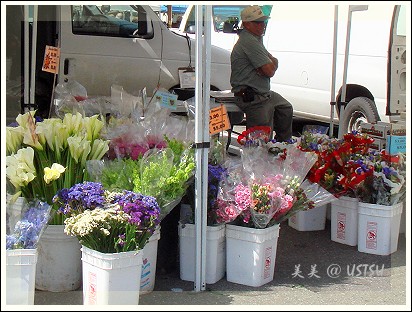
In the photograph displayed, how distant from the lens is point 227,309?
2680 millimetres

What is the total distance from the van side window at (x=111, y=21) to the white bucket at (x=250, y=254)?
3925 millimetres

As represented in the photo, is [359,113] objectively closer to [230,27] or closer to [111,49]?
[230,27]

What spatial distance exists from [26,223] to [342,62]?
571 cm

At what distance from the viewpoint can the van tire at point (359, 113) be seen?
793 centimetres

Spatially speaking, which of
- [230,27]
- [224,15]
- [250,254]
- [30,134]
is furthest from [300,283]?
[224,15]

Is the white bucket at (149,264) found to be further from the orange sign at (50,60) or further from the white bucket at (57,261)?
the orange sign at (50,60)

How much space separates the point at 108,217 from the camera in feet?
11.4

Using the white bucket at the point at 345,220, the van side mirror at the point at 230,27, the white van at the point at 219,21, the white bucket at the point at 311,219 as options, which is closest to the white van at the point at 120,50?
the white van at the point at 219,21

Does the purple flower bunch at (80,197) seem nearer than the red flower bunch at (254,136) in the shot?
Yes

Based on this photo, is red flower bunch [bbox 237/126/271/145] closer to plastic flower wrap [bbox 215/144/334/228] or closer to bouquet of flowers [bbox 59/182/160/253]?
plastic flower wrap [bbox 215/144/334/228]

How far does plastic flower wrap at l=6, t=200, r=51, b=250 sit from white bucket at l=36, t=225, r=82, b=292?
28 centimetres

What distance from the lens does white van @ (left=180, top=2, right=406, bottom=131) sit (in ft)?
23.6

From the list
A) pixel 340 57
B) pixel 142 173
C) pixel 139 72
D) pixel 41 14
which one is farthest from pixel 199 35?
pixel 340 57

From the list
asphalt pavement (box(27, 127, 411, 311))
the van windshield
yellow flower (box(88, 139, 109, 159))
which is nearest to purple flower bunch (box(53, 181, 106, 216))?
yellow flower (box(88, 139, 109, 159))
